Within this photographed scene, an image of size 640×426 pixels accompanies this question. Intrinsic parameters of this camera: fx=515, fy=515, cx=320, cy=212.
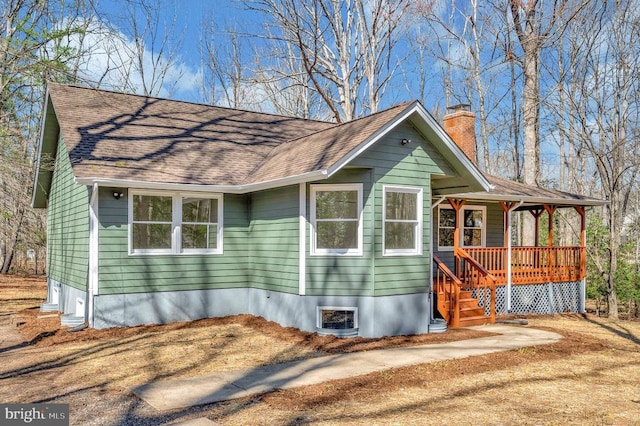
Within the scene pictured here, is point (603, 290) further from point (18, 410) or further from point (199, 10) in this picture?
point (199, 10)

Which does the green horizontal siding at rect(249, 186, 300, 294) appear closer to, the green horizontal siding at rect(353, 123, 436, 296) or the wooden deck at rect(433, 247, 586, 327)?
the green horizontal siding at rect(353, 123, 436, 296)

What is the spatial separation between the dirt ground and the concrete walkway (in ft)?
0.75

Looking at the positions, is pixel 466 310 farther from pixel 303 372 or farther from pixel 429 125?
pixel 303 372

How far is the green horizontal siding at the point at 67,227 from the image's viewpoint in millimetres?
10820

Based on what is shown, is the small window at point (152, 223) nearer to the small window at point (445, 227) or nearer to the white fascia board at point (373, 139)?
the white fascia board at point (373, 139)

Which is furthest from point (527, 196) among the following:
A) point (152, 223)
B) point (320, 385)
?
point (152, 223)

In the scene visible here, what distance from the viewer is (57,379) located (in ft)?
22.8

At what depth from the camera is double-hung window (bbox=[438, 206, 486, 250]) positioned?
13.8 meters

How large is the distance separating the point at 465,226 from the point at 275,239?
6029 millimetres

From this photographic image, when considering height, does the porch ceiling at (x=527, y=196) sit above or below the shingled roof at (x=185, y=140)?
below

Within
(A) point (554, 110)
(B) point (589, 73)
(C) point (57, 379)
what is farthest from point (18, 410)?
(B) point (589, 73)

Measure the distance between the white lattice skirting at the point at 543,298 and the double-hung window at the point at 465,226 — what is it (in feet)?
5.28

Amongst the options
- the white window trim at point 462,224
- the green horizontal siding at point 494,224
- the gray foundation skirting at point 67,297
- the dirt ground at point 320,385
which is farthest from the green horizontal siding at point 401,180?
the gray foundation skirting at point 67,297

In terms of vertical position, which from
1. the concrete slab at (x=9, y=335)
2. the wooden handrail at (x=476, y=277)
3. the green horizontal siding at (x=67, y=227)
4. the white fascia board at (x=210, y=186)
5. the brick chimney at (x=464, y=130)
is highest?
the brick chimney at (x=464, y=130)
